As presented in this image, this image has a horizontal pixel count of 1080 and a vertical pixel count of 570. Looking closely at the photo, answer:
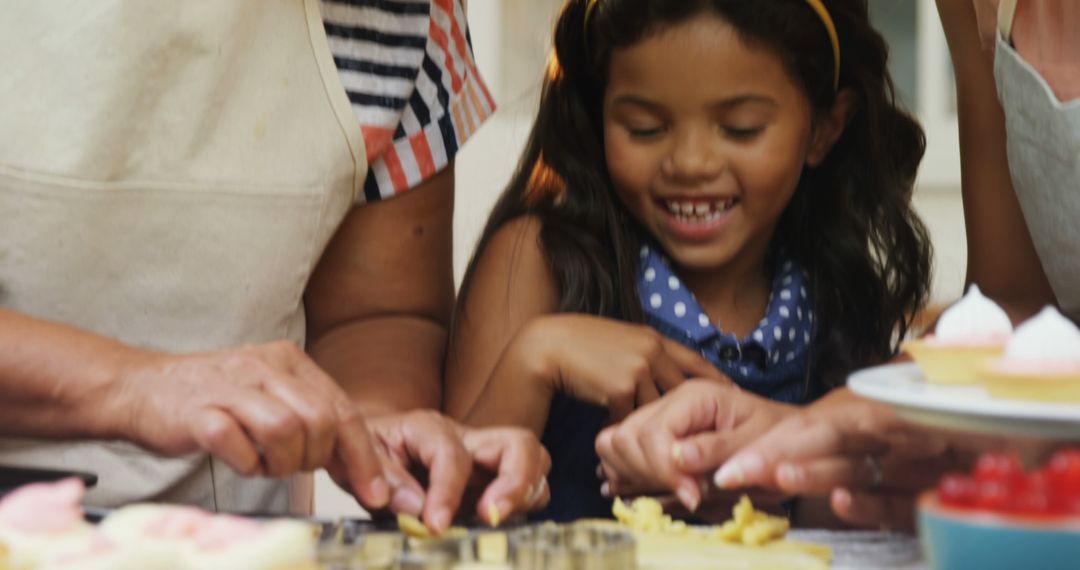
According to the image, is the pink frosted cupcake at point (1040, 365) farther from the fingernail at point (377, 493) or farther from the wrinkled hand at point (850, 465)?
the fingernail at point (377, 493)

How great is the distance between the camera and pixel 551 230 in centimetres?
186

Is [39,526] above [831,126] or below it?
below

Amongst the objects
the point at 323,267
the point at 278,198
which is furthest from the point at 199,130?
the point at 323,267

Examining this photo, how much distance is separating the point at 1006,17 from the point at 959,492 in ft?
2.72

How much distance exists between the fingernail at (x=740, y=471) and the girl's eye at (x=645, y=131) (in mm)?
746

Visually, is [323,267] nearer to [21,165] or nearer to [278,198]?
[278,198]

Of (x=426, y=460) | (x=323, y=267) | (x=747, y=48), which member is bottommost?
(x=426, y=460)

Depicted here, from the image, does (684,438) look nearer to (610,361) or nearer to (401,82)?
(610,361)

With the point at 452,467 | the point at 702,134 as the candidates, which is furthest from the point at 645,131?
the point at 452,467

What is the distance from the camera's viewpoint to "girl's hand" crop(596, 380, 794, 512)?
118 centimetres

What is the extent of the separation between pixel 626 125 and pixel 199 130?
57 cm

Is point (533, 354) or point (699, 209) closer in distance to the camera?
point (533, 354)

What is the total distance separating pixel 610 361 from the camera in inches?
61.9

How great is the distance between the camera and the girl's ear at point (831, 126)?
1938 mm
